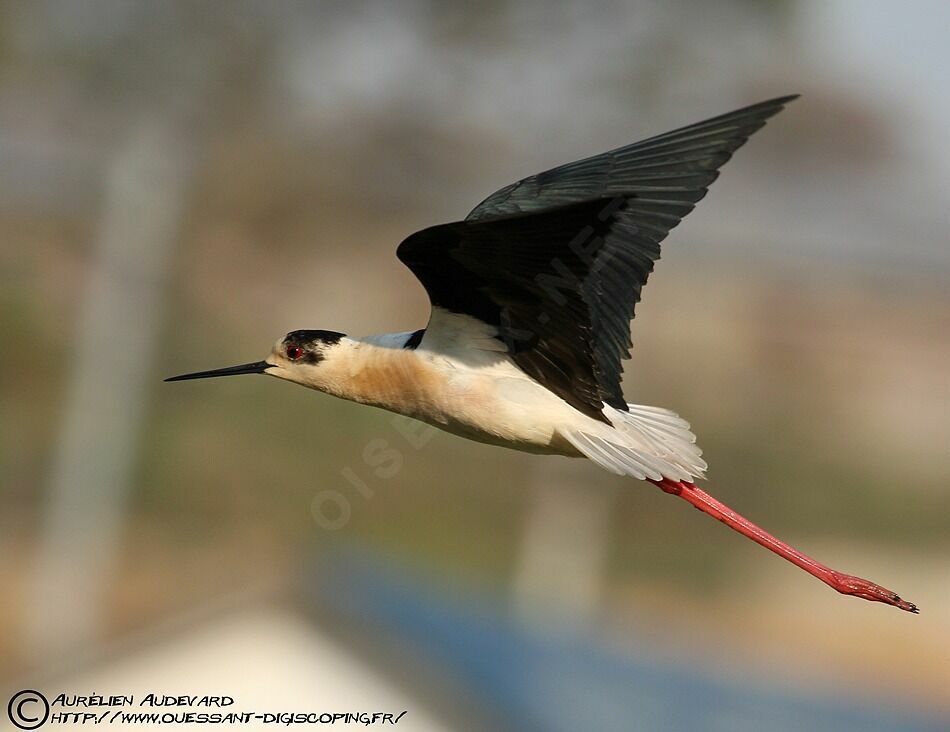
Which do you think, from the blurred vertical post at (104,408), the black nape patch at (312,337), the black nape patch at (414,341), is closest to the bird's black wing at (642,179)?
the black nape patch at (414,341)

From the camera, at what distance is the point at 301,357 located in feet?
11.3

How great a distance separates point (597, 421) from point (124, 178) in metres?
7.46

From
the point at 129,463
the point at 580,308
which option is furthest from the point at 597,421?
the point at 129,463

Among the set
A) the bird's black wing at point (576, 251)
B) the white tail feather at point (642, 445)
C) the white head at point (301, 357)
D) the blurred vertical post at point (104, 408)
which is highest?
the bird's black wing at point (576, 251)

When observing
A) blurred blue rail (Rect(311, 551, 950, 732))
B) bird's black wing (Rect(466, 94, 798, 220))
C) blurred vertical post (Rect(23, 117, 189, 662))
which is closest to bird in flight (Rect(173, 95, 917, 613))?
bird's black wing (Rect(466, 94, 798, 220))

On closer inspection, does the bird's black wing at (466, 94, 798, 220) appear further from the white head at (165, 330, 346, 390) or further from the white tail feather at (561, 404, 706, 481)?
the white head at (165, 330, 346, 390)

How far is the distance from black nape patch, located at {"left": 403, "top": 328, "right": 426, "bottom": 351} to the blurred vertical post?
6.66 metres

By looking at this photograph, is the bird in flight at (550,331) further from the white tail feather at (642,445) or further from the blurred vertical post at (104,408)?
the blurred vertical post at (104,408)

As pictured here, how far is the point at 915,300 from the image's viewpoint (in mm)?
17344

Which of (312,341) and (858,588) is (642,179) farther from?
(858,588)

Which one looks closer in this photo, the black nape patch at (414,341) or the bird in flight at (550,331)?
the bird in flight at (550,331)

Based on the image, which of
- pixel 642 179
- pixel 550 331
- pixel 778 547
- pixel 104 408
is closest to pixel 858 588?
pixel 778 547

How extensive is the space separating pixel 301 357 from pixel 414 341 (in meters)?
0.33

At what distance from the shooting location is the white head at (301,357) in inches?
135
